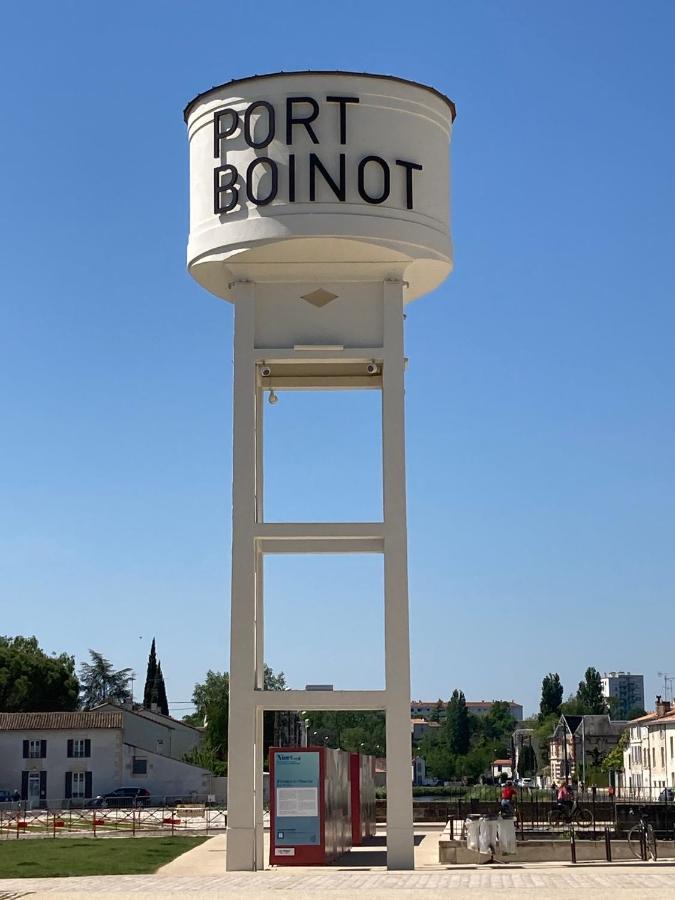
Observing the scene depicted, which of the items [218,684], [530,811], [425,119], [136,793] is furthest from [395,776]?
[218,684]

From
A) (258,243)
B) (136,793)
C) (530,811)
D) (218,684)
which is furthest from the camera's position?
(218,684)

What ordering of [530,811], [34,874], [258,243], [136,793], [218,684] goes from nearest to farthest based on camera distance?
1. [34,874]
2. [258,243]
3. [530,811]
4. [136,793]
5. [218,684]

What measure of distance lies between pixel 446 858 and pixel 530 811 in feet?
47.6

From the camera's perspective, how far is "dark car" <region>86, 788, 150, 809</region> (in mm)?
66900

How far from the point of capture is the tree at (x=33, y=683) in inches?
3509

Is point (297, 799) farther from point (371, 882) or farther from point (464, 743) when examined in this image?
point (464, 743)

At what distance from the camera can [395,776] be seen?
1037 inches

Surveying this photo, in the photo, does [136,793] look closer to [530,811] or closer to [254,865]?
[530,811]

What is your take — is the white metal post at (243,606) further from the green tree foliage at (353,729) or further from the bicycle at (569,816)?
the green tree foliage at (353,729)

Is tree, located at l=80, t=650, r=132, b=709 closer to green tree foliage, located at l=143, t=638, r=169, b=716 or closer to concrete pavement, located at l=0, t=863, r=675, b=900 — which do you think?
green tree foliage, located at l=143, t=638, r=169, b=716

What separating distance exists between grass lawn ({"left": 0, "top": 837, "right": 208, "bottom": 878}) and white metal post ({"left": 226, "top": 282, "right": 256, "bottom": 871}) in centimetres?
213

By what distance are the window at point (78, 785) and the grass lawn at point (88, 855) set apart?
38.4 m

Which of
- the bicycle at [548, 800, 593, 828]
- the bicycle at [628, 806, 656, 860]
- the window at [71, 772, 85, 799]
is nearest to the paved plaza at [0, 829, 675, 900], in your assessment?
the bicycle at [628, 806, 656, 860]

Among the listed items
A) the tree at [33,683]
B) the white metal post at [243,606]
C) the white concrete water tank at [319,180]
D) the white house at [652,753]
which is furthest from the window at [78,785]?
the white concrete water tank at [319,180]
